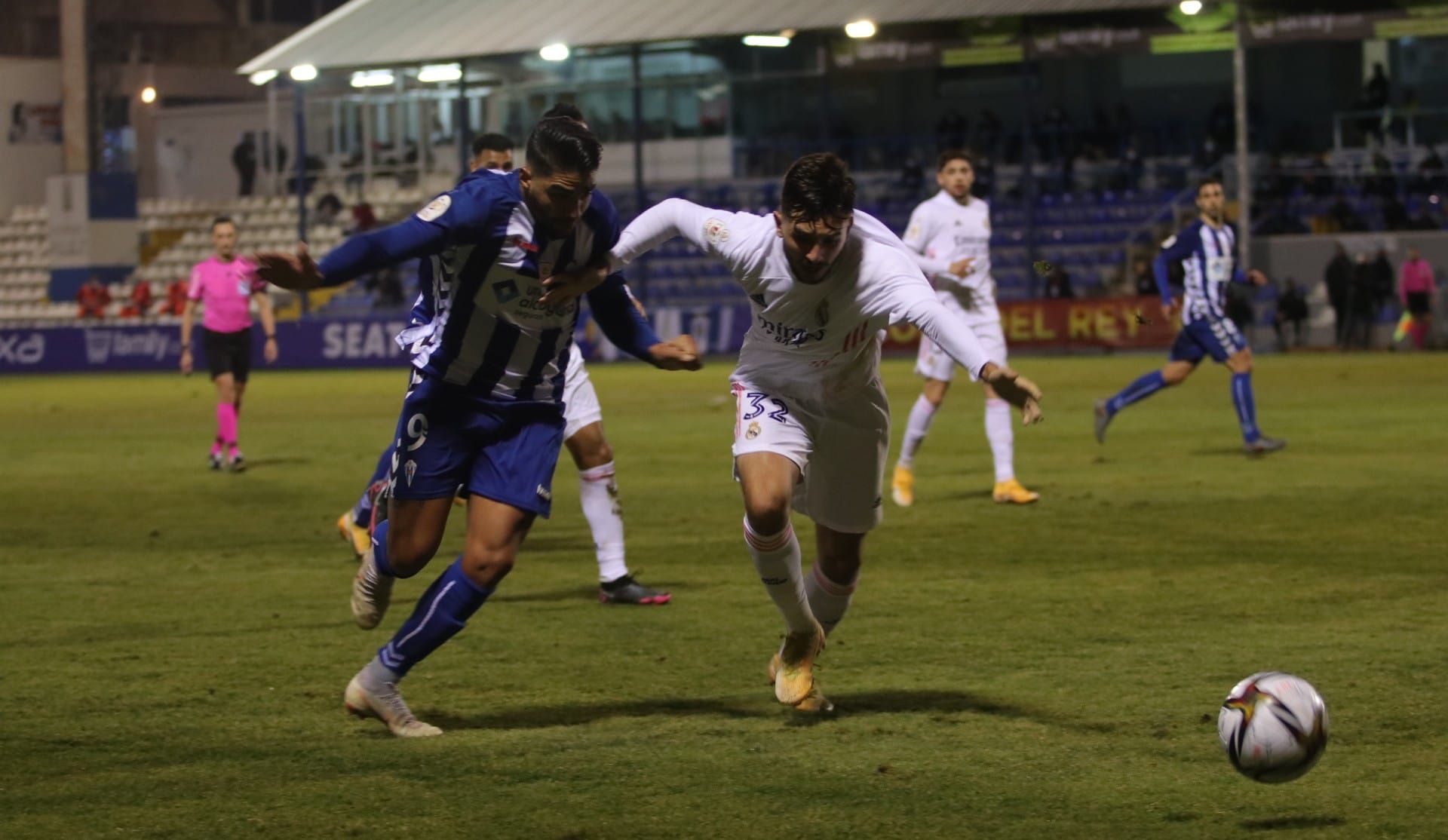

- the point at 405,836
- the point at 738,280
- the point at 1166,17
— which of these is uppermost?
the point at 1166,17

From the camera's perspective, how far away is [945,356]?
12.9 metres

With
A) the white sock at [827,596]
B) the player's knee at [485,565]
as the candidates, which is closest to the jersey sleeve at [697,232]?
the player's knee at [485,565]

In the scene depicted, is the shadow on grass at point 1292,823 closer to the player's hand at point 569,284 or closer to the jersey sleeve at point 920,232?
the player's hand at point 569,284

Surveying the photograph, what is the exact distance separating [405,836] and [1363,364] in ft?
88.0

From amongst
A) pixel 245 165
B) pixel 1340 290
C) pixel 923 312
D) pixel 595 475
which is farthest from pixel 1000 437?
pixel 245 165

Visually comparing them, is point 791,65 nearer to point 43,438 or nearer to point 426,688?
point 43,438

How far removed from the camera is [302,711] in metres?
6.63

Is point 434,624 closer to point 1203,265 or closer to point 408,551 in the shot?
point 408,551

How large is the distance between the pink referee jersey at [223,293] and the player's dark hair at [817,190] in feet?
39.1

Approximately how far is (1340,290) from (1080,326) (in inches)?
189

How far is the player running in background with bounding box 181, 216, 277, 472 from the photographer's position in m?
16.9

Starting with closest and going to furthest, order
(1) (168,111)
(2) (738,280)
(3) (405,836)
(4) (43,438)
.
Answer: (3) (405,836) → (2) (738,280) → (4) (43,438) → (1) (168,111)

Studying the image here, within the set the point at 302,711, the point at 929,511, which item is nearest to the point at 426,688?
the point at 302,711

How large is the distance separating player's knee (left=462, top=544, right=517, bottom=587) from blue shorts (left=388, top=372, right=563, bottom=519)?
0.59 ft
